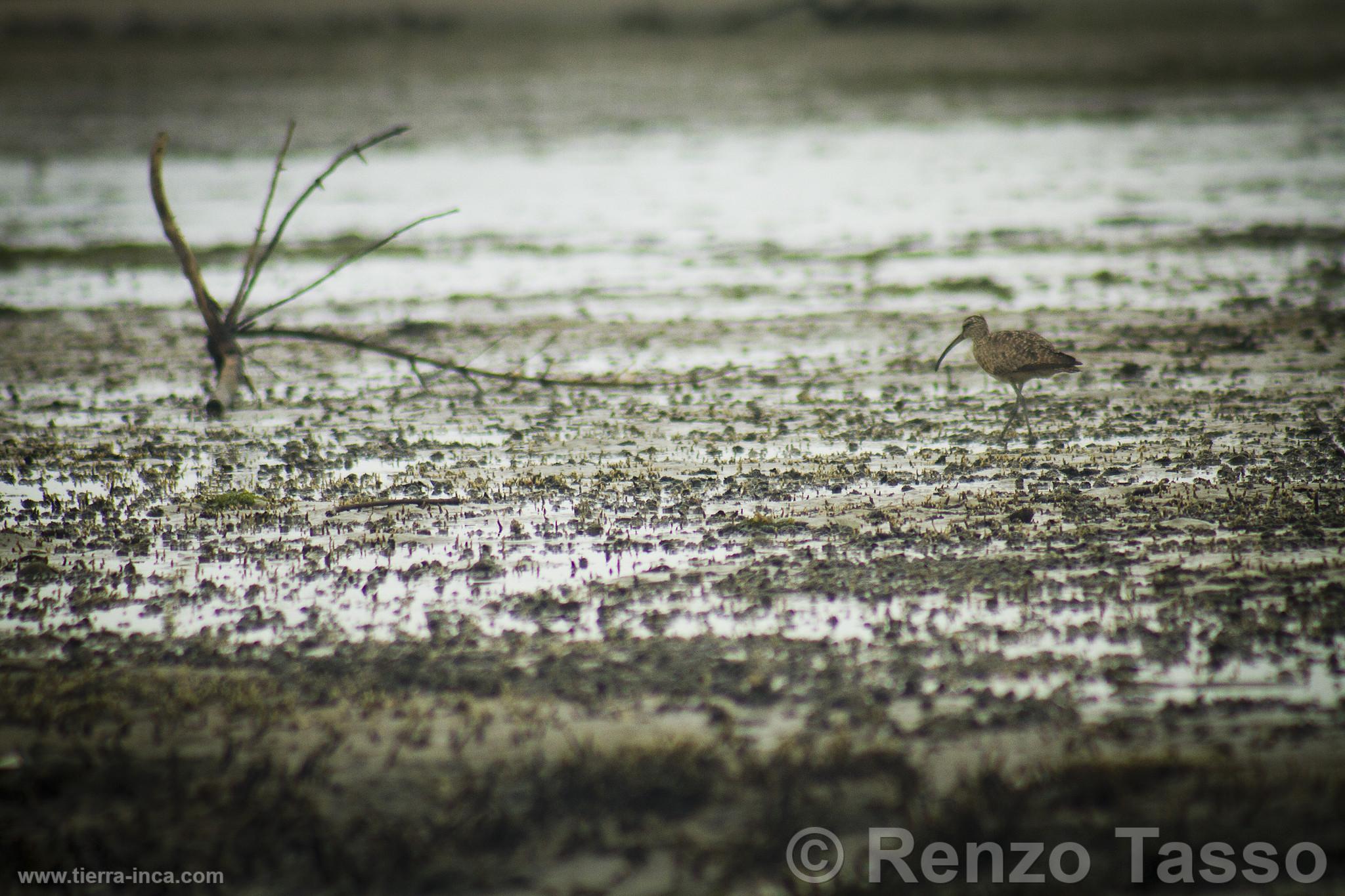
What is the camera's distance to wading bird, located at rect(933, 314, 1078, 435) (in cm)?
928

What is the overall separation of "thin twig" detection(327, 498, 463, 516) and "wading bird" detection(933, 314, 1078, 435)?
385 centimetres

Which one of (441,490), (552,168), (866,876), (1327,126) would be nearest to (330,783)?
(866,876)

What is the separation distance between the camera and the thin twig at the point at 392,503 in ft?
26.2

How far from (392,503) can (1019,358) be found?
4418 millimetres

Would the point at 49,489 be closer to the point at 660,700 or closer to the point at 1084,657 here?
the point at 660,700

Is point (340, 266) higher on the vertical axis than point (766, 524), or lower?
higher

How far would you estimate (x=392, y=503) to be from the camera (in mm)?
8008

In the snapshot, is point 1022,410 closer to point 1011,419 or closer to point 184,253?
point 1011,419

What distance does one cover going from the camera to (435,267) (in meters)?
19.5

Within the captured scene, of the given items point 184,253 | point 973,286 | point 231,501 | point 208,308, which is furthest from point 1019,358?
point 973,286

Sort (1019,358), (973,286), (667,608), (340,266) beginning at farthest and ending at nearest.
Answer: (973,286) → (1019,358) → (340,266) → (667,608)

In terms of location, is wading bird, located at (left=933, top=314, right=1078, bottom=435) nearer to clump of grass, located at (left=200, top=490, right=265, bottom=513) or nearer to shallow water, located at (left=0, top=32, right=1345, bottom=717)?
shallow water, located at (left=0, top=32, right=1345, bottom=717)

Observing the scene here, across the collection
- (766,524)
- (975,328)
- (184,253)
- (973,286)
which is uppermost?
(973,286)

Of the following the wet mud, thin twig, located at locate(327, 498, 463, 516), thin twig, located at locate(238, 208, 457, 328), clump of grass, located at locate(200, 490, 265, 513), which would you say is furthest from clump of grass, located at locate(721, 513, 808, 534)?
clump of grass, located at locate(200, 490, 265, 513)
